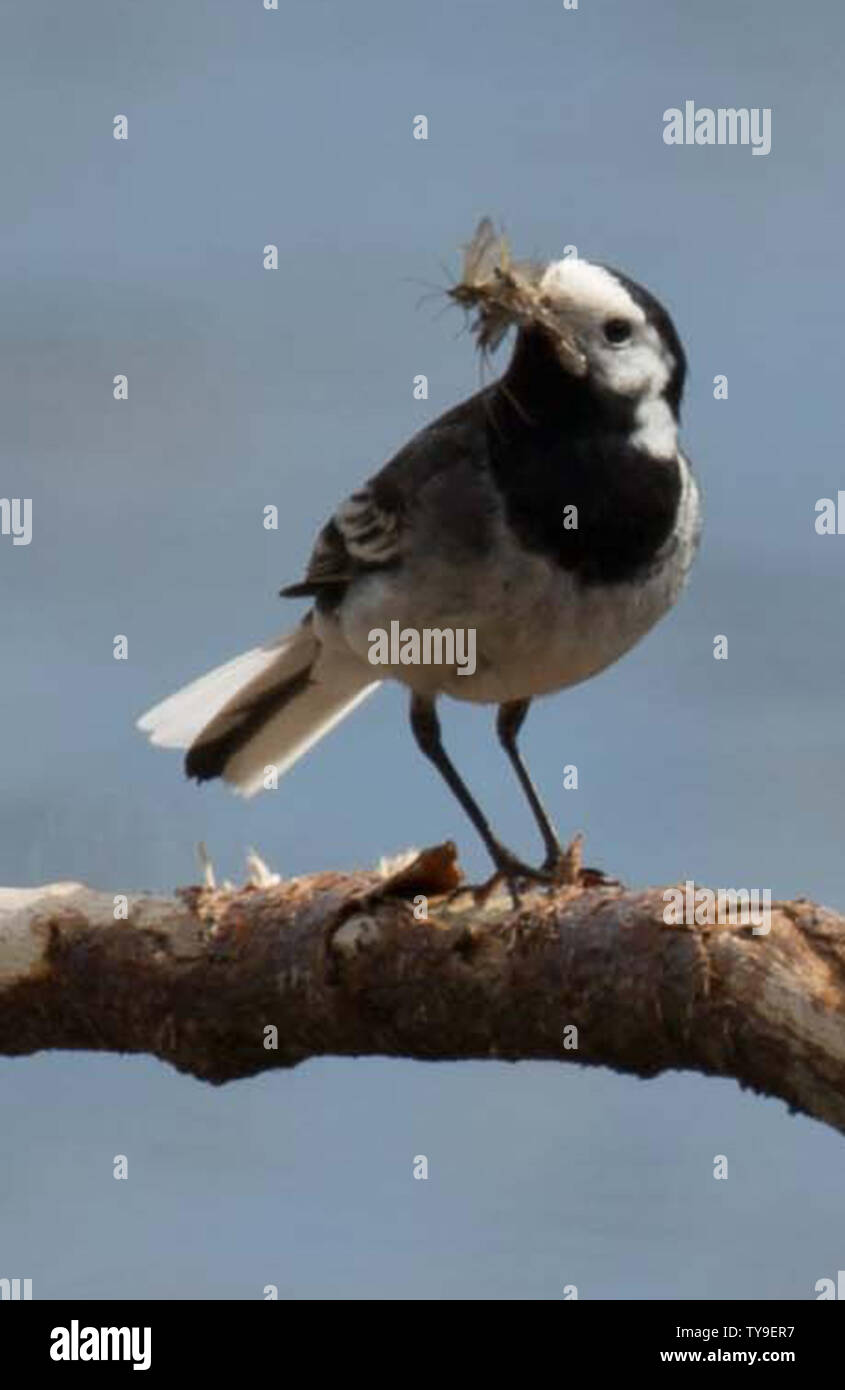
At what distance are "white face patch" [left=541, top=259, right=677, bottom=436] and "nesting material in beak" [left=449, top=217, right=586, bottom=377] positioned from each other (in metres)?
0.02

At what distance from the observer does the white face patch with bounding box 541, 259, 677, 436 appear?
5168 millimetres

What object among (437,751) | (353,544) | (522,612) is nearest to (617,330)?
(522,612)

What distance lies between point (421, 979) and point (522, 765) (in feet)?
4.45

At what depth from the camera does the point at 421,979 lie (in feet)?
14.9

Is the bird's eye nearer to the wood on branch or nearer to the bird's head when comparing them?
the bird's head

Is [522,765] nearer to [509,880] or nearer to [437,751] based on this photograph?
[437,751]

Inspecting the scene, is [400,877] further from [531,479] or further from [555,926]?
[531,479]

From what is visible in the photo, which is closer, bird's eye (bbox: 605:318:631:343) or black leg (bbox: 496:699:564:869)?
bird's eye (bbox: 605:318:631:343)

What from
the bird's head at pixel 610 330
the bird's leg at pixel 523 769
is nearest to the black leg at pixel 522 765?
the bird's leg at pixel 523 769

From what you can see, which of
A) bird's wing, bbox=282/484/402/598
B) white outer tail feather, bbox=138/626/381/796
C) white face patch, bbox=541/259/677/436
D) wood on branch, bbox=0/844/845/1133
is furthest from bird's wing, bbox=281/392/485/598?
wood on branch, bbox=0/844/845/1133

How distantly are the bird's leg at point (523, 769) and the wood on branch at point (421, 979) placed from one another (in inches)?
21.9

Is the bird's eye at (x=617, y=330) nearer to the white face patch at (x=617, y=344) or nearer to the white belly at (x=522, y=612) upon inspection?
the white face patch at (x=617, y=344)

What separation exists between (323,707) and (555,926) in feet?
5.05

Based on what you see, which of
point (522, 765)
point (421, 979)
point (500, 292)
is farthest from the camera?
point (522, 765)
